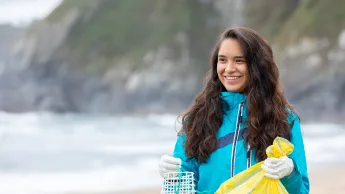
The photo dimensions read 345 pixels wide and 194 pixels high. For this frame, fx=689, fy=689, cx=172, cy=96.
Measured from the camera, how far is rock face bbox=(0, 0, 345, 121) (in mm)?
33906

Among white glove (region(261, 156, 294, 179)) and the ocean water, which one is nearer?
white glove (region(261, 156, 294, 179))

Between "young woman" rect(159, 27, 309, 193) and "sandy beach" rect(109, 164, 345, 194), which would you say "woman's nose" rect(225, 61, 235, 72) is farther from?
"sandy beach" rect(109, 164, 345, 194)

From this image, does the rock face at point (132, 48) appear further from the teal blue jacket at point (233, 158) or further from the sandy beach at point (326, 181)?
the teal blue jacket at point (233, 158)

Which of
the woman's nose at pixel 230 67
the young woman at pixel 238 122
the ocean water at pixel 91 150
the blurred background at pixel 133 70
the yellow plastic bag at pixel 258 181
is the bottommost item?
the yellow plastic bag at pixel 258 181

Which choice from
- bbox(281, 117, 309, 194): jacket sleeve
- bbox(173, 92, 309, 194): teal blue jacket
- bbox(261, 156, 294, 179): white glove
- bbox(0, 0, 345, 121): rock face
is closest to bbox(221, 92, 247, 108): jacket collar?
bbox(173, 92, 309, 194): teal blue jacket

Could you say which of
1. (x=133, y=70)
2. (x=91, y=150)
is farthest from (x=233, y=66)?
(x=133, y=70)

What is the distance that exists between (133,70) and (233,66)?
3542 cm

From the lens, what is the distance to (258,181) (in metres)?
2.04

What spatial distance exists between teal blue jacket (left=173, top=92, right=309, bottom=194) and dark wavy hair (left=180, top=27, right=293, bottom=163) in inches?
0.8

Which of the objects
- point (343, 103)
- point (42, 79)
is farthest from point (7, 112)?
point (343, 103)

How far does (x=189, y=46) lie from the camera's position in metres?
38.0

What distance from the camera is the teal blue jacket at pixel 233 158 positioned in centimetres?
212

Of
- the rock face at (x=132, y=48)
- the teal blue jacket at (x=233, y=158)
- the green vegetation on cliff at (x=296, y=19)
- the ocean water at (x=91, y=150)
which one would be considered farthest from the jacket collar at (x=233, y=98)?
the green vegetation on cliff at (x=296, y=19)

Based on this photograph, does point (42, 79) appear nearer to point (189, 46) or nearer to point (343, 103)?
point (189, 46)
